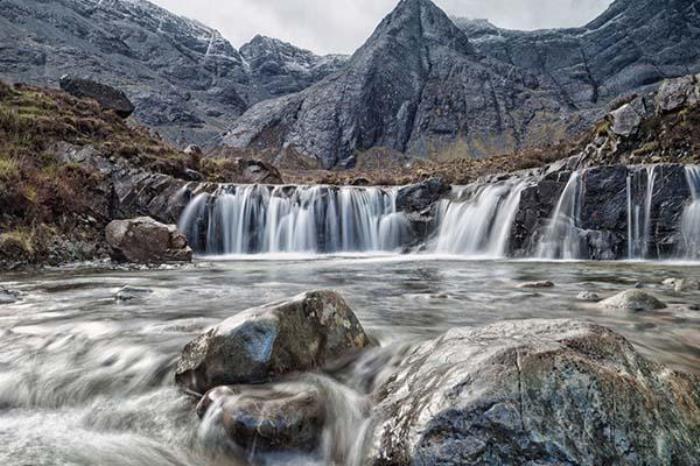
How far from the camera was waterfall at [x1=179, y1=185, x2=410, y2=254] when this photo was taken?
19.2 meters

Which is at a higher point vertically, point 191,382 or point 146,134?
point 146,134

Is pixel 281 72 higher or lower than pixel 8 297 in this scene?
higher

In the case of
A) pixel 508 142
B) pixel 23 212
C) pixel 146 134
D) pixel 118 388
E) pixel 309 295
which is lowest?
pixel 118 388

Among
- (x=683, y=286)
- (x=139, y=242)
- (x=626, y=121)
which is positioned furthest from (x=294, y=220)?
(x=626, y=121)

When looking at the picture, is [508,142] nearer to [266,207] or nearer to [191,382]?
[266,207]

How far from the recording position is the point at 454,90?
112 meters

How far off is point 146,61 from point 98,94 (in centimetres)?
14268

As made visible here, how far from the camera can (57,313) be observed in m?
6.29

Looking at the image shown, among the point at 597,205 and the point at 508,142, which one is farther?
the point at 508,142

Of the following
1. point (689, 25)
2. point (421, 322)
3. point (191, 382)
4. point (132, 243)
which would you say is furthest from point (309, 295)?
point (689, 25)

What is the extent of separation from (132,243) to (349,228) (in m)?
10.6

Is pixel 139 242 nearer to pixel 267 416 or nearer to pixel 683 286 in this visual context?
pixel 267 416

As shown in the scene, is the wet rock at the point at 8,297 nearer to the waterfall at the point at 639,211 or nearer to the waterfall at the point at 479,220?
the waterfall at the point at 479,220

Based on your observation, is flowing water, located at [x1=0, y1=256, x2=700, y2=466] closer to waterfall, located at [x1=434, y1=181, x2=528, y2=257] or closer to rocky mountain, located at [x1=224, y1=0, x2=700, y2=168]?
waterfall, located at [x1=434, y1=181, x2=528, y2=257]
